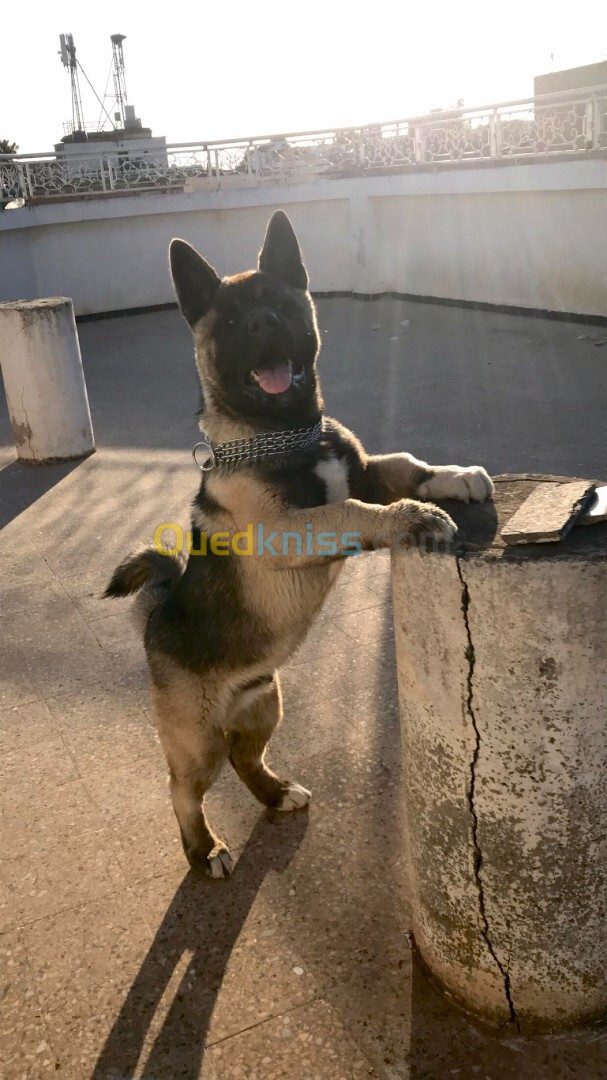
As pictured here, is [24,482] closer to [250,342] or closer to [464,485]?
[250,342]

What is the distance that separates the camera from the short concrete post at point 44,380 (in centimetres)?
→ 792

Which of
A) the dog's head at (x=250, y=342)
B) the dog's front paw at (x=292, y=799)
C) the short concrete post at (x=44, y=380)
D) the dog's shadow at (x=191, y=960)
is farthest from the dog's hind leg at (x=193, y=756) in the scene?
the short concrete post at (x=44, y=380)

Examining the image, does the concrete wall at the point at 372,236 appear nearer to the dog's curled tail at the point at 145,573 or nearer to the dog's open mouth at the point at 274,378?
the dog's open mouth at the point at 274,378

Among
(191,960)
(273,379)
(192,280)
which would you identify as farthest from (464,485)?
(191,960)

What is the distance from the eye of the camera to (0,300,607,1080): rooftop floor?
240 cm

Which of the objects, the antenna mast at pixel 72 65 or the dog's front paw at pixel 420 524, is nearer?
the dog's front paw at pixel 420 524

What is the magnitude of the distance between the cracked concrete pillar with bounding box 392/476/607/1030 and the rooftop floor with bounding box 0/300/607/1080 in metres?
0.24

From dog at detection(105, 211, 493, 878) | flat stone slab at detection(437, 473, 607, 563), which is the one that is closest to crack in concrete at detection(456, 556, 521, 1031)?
flat stone slab at detection(437, 473, 607, 563)

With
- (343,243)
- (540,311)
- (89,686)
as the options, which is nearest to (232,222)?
(343,243)

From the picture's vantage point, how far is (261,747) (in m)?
3.31

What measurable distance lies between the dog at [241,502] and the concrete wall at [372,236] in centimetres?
951

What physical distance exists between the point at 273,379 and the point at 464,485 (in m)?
0.80

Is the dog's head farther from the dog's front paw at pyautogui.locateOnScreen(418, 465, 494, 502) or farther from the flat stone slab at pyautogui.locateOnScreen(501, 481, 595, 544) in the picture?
the flat stone slab at pyautogui.locateOnScreen(501, 481, 595, 544)

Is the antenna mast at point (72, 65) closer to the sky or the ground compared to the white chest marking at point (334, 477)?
closer to the sky
